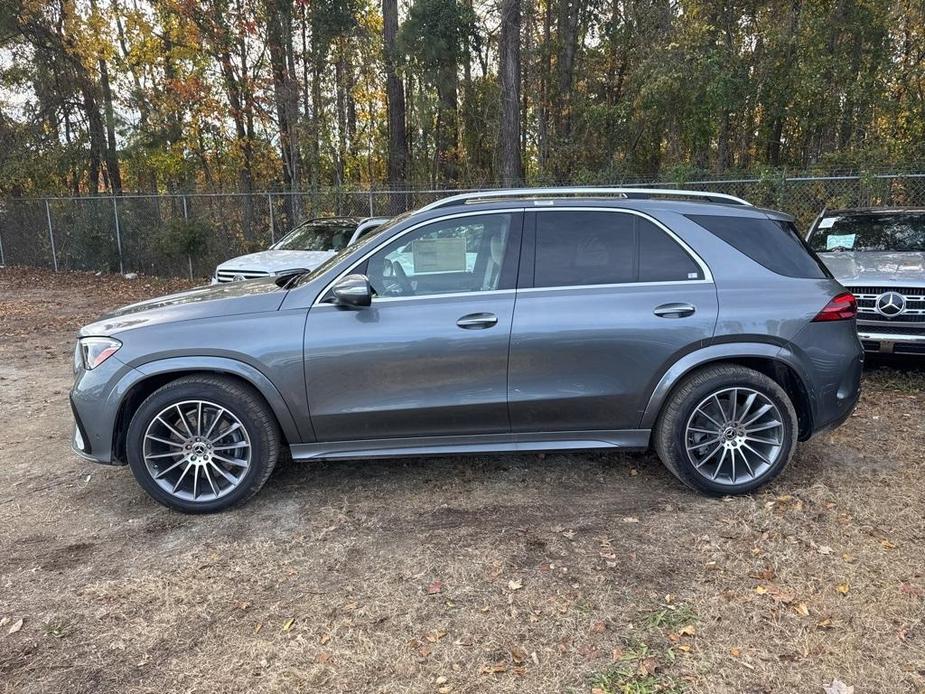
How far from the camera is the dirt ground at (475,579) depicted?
257 cm

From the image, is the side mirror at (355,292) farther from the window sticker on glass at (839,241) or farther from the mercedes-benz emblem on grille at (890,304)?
the window sticker on glass at (839,241)

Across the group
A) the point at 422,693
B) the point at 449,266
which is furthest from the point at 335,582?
the point at 449,266

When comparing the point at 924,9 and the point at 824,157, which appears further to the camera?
the point at 824,157

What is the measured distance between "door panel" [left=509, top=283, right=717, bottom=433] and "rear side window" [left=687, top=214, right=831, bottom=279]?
0.38 m

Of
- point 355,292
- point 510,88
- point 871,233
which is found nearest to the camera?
point 355,292

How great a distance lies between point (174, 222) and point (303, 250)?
20.6ft

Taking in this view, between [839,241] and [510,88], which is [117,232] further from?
[839,241]

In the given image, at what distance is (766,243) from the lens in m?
3.93

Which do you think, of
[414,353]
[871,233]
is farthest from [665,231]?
[871,233]

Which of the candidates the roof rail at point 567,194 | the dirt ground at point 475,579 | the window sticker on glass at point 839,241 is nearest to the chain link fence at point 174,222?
the window sticker on glass at point 839,241

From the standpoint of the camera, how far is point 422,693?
2453 mm

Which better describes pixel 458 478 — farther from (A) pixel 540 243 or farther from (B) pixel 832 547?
(B) pixel 832 547

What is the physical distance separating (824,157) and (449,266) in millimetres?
10027

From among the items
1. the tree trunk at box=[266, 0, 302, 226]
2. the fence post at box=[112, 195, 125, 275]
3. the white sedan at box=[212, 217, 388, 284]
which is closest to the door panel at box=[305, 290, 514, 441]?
the white sedan at box=[212, 217, 388, 284]
